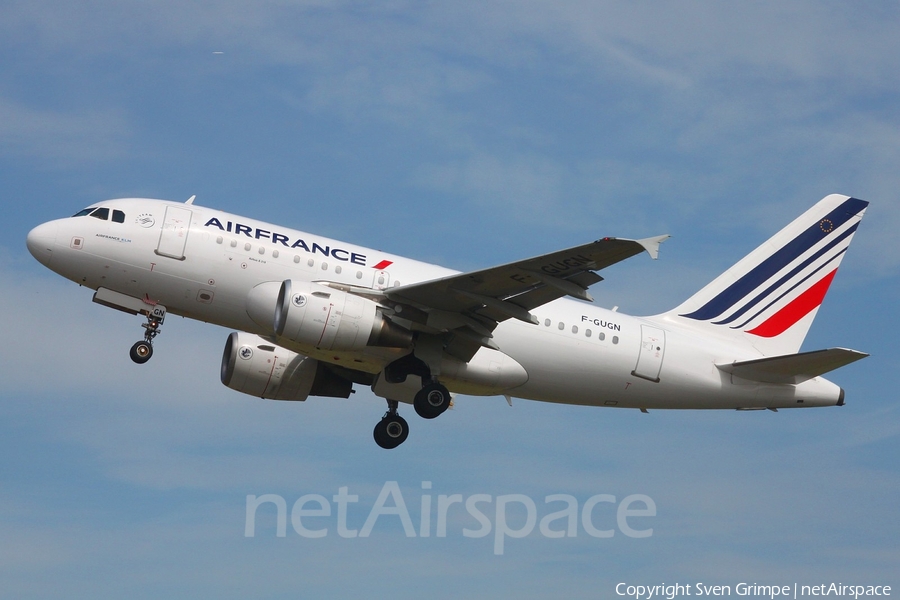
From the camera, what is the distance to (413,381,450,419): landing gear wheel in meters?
30.0

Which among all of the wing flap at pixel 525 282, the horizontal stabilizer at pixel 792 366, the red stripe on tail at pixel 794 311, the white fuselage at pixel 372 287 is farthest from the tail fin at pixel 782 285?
the wing flap at pixel 525 282

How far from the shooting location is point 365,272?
29875 mm

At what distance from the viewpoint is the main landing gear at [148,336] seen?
29.4 metres

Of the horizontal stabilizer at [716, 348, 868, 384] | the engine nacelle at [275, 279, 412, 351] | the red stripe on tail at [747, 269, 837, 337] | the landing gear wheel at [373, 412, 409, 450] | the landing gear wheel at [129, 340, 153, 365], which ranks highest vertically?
the red stripe on tail at [747, 269, 837, 337]

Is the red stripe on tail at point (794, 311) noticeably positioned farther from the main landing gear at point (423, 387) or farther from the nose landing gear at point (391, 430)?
the nose landing gear at point (391, 430)

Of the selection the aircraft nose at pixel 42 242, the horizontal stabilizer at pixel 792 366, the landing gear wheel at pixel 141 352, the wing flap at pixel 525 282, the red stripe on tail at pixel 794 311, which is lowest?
the landing gear wheel at pixel 141 352

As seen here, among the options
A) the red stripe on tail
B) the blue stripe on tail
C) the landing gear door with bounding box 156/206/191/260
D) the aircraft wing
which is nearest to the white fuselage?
the landing gear door with bounding box 156/206/191/260

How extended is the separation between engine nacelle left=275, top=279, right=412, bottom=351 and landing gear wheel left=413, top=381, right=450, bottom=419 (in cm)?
244

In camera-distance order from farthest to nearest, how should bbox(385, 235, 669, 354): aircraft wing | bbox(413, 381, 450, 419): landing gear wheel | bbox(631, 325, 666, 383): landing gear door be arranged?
bbox(631, 325, 666, 383): landing gear door, bbox(413, 381, 450, 419): landing gear wheel, bbox(385, 235, 669, 354): aircraft wing

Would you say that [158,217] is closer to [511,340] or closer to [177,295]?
[177,295]

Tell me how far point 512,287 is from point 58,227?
12.0 metres

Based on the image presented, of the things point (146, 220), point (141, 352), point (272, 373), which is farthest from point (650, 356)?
point (146, 220)

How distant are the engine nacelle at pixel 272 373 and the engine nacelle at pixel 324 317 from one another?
549 centimetres

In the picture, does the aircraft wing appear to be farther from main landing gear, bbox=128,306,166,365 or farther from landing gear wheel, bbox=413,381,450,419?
main landing gear, bbox=128,306,166,365
